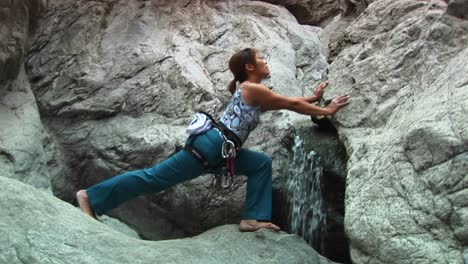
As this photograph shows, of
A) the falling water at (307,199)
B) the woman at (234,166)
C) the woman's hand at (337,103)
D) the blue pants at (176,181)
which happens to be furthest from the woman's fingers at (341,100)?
the blue pants at (176,181)

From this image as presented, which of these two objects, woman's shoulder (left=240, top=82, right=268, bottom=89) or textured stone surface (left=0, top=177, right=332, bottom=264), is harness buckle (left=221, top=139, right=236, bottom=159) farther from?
textured stone surface (left=0, top=177, right=332, bottom=264)

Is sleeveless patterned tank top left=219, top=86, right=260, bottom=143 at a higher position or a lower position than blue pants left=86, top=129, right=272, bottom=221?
higher

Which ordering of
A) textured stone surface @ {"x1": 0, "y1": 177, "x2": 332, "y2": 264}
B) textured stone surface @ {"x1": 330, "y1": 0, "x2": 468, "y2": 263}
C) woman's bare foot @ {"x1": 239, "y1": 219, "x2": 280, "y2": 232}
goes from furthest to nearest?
woman's bare foot @ {"x1": 239, "y1": 219, "x2": 280, "y2": 232}
textured stone surface @ {"x1": 330, "y1": 0, "x2": 468, "y2": 263}
textured stone surface @ {"x1": 0, "y1": 177, "x2": 332, "y2": 264}

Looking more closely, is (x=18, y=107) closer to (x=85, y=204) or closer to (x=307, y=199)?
(x=85, y=204)

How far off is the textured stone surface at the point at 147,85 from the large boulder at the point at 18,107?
1.71ft

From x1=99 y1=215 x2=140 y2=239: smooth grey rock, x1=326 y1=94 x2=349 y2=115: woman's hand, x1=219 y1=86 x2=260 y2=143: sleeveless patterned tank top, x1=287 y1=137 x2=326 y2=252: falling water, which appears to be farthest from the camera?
x1=99 y1=215 x2=140 y2=239: smooth grey rock

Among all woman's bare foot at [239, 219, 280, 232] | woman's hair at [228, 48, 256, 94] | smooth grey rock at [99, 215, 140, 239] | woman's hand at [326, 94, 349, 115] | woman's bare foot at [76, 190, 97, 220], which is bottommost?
smooth grey rock at [99, 215, 140, 239]

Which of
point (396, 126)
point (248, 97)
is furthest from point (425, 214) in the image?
point (248, 97)

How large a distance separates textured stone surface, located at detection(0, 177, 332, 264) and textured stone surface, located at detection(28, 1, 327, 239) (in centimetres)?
161

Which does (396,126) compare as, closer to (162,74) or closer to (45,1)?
(162,74)

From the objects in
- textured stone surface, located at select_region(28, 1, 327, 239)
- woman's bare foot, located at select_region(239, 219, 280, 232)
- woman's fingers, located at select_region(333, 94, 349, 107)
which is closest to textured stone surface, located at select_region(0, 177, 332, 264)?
woman's bare foot, located at select_region(239, 219, 280, 232)

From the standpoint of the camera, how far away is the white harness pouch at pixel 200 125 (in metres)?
6.00

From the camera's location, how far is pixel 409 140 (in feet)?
17.0

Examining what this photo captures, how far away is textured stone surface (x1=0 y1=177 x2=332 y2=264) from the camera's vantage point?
14.5 feet
